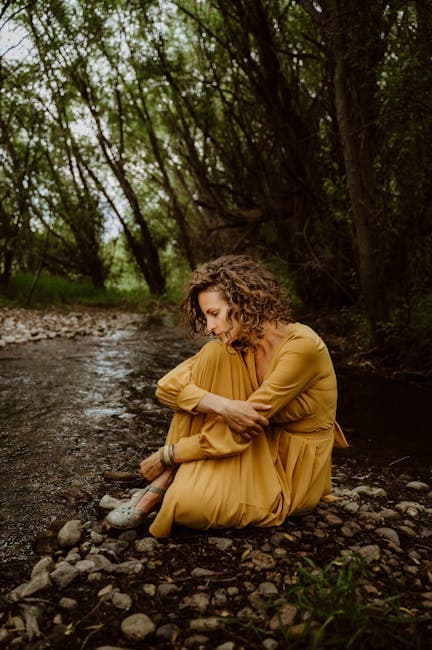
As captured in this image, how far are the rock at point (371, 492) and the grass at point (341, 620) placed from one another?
1.20 meters

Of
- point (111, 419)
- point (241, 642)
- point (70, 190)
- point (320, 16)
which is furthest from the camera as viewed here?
point (70, 190)

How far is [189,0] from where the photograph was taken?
9.99 metres

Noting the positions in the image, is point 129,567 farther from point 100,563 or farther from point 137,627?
point 137,627

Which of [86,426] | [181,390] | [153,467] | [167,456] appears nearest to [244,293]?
[181,390]

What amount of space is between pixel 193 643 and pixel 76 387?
4183mm

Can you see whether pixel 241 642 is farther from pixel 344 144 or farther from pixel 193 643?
pixel 344 144

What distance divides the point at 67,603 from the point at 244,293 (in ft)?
5.27

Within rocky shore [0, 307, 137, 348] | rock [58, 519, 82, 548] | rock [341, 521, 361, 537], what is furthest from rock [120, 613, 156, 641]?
rocky shore [0, 307, 137, 348]

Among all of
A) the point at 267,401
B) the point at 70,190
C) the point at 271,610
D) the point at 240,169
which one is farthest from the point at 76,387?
the point at 70,190

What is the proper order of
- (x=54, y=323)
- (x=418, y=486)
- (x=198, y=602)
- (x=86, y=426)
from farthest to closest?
(x=54, y=323)
(x=86, y=426)
(x=418, y=486)
(x=198, y=602)

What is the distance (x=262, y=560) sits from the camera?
2119 millimetres

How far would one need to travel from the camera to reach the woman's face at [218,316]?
8.36 feet

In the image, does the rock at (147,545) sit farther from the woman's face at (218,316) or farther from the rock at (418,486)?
the rock at (418,486)

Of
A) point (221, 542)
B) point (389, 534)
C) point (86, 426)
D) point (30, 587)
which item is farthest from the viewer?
point (86, 426)
